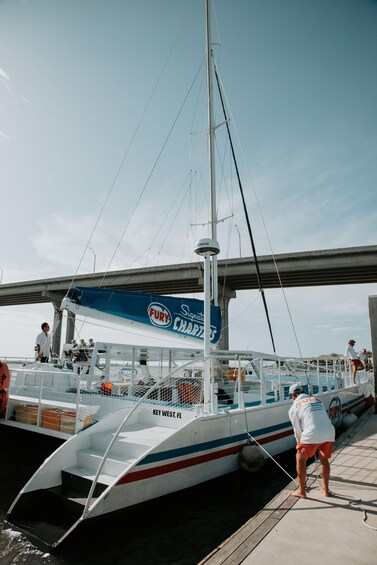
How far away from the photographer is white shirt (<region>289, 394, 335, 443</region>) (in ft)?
16.9

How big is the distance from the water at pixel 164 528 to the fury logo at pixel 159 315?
4166mm

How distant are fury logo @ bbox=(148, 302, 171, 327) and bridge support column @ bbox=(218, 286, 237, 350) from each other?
103ft

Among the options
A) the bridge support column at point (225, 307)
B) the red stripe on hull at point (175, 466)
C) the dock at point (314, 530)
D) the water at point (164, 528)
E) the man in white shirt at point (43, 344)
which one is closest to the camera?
the dock at point (314, 530)

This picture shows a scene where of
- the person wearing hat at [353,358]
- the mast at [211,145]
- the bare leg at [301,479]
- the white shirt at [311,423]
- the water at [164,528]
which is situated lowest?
the water at [164,528]

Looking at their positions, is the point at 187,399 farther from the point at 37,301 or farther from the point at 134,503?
the point at 37,301

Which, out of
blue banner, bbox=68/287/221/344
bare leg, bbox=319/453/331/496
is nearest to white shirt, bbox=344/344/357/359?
blue banner, bbox=68/287/221/344

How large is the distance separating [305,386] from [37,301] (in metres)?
57.4

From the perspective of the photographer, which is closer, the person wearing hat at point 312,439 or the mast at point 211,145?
the person wearing hat at point 312,439

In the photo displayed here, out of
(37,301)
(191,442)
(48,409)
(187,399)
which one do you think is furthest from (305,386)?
(37,301)

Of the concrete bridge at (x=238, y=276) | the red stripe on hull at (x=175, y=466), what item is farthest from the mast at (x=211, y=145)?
the concrete bridge at (x=238, y=276)

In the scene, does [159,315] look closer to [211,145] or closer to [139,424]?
[139,424]

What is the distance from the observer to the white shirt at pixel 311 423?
16.9 ft

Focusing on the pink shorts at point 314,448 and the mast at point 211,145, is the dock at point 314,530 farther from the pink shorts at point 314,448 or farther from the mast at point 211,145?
the mast at point 211,145

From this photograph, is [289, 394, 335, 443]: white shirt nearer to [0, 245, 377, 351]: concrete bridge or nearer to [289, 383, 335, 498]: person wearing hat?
[289, 383, 335, 498]: person wearing hat
